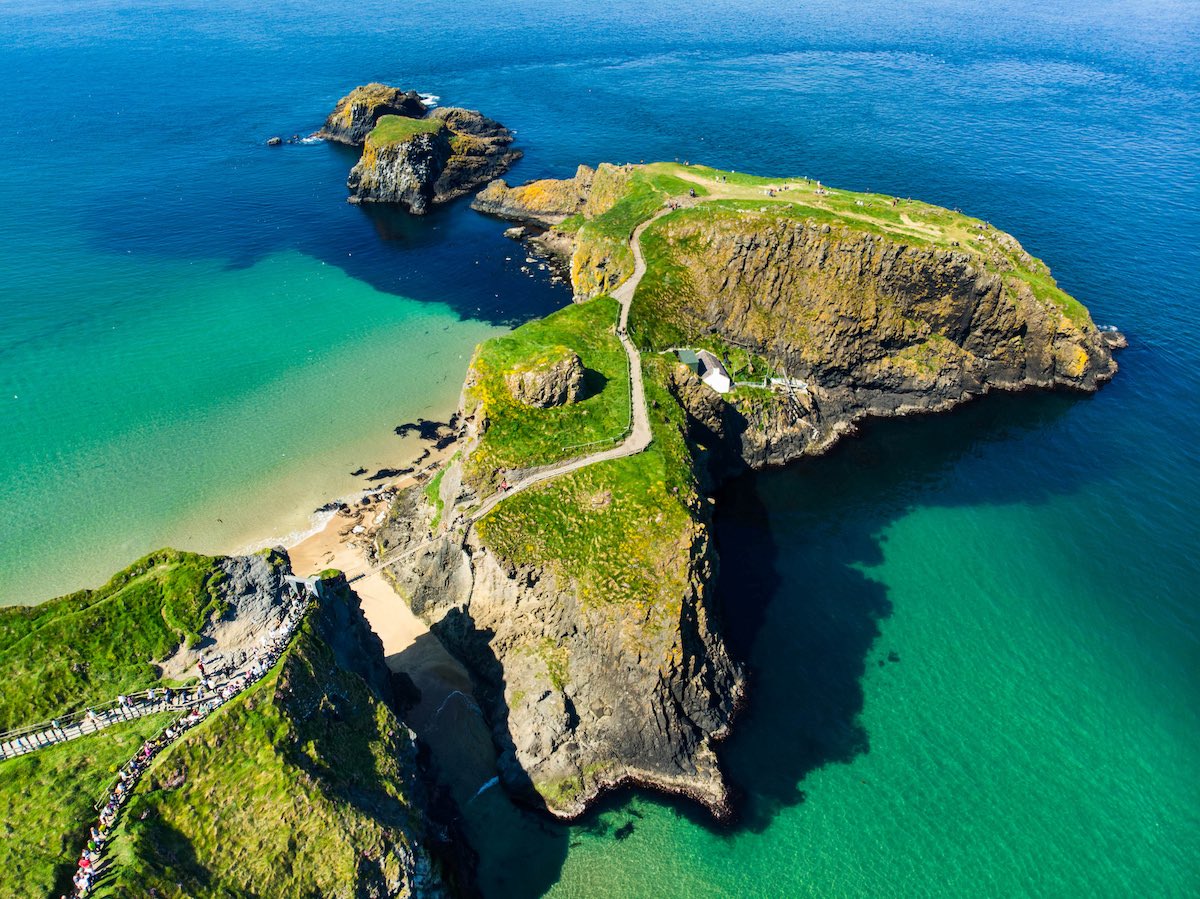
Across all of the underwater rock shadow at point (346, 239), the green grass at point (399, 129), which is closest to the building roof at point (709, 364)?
the underwater rock shadow at point (346, 239)

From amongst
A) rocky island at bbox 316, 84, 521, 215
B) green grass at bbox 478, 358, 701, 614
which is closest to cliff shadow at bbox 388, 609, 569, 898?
green grass at bbox 478, 358, 701, 614

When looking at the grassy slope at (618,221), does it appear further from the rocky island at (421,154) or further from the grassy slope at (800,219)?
the rocky island at (421,154)

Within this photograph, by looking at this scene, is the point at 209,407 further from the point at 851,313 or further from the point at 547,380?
the point at 851,313

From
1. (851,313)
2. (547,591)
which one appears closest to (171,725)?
(547,591)

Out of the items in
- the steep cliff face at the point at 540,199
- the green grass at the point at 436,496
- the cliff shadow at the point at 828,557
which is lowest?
the cliff shadow at the point at 828,557

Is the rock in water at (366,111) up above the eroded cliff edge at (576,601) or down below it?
above

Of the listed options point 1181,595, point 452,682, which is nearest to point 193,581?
point 452,682
